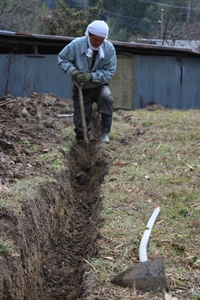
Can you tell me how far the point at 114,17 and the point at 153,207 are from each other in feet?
117

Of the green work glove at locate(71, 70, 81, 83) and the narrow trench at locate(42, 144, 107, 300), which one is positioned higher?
the green work glove at locate(71, 70, 81, 83)

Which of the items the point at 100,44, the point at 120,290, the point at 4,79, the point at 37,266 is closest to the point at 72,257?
the point at 37,266

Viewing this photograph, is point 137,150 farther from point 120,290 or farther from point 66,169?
point 120,290

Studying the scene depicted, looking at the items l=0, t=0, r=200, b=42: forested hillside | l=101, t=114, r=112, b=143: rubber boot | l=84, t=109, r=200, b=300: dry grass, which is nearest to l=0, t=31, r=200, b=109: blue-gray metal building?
l=0, t=0, r=200, b=42: forested hillside

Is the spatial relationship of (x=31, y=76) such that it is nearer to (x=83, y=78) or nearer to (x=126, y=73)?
(x=126, y=73)

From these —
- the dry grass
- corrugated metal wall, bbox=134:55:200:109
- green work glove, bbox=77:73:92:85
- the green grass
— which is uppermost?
green work glove, bbox=77:73:92:85

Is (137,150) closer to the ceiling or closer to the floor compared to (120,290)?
closer to the floor

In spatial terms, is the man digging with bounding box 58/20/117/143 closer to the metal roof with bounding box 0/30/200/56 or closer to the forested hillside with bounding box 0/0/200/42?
the metal roof with bounding box 0/30/200/56

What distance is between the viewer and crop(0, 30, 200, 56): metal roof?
44.5 feet

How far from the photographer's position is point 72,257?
4.48 meters

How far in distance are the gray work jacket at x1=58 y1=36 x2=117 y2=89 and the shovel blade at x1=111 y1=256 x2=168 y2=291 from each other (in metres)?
4.92

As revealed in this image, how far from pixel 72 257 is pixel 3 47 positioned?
11163 mm

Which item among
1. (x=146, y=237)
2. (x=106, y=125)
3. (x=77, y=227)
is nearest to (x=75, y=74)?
(x=106, y=125)

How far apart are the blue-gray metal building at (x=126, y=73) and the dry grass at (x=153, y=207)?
20.7ft
